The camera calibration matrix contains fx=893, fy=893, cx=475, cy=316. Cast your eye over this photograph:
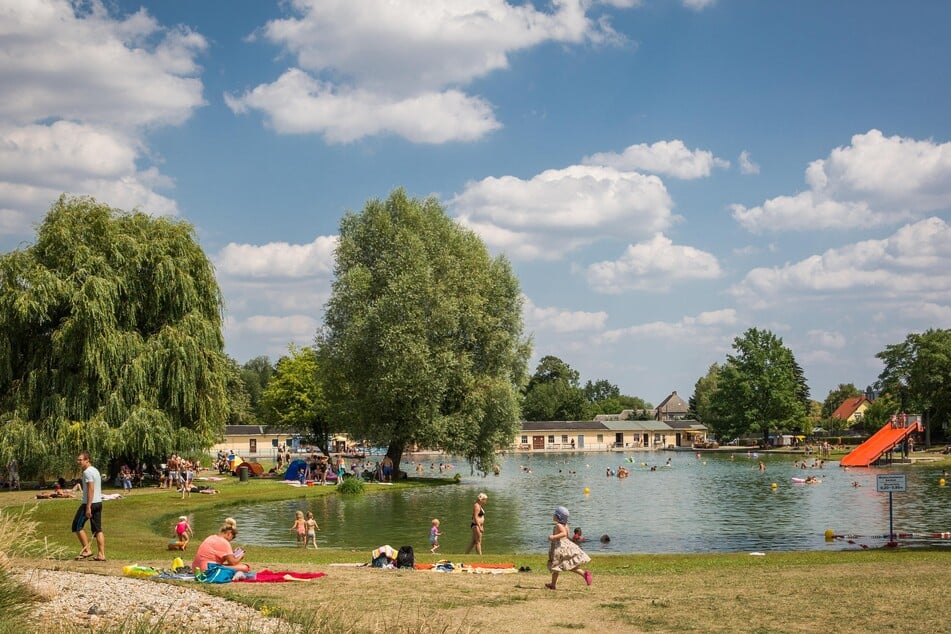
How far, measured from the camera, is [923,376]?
8750cm

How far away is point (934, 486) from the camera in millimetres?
46344

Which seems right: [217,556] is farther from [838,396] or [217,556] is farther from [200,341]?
[838,396]

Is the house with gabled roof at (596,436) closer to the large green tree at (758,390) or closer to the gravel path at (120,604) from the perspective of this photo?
the large green tree at (758,390)

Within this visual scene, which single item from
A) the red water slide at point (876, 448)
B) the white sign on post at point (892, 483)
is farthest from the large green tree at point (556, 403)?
the white sign on post at point (892, 483)

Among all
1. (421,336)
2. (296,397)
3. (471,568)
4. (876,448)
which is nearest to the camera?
(471,568)

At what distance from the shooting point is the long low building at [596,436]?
393 ft

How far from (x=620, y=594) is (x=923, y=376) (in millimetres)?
84416

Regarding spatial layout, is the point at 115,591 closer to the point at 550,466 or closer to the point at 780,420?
the point at 550,466

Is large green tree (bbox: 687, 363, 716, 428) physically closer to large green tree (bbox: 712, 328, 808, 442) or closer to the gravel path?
large green tree (bbox: 712, 328, 808, 442)

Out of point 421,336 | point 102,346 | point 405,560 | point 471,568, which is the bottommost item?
point 471,568

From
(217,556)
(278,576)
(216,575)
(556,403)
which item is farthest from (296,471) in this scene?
(556,403)

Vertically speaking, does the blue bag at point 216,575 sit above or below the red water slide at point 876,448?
above

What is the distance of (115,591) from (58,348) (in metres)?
26.5

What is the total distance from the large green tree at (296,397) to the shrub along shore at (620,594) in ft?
194
